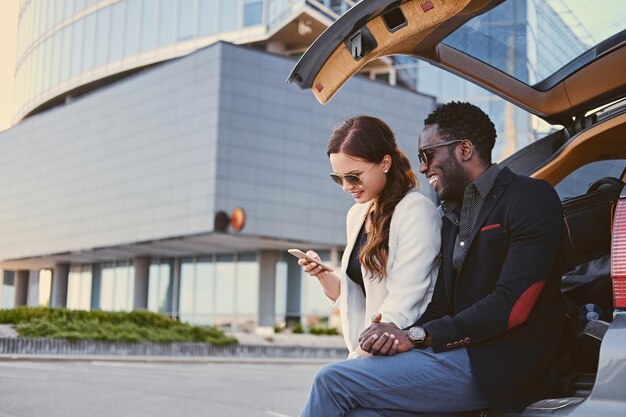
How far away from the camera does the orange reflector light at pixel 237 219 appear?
1658 inches

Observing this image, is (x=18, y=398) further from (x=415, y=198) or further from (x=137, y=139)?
(x=137, y=139)

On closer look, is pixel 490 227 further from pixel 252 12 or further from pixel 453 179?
pixel 252 12

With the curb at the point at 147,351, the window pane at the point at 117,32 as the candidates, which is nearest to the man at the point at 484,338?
the curb at the point at 147,351

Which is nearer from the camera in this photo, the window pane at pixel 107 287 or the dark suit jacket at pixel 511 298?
the dark suit jacket at pixel 511 298

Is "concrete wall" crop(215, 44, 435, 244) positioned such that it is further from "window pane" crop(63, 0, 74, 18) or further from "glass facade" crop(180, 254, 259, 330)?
"window pane" crop(63, 0, 74, 18)

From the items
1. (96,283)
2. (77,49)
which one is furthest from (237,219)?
(77,49)

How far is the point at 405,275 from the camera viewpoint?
9.68 ft

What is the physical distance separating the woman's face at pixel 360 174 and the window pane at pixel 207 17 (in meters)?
47.6

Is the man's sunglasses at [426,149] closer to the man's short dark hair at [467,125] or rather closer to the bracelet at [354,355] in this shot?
the man's short dark hair at [467,125]

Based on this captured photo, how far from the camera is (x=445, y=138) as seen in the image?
300 cm

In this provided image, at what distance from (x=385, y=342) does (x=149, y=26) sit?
52275 mm

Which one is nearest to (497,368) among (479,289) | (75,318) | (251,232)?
(479,289)

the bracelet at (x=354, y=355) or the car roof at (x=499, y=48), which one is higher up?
the car roof at (x=499, y=48)

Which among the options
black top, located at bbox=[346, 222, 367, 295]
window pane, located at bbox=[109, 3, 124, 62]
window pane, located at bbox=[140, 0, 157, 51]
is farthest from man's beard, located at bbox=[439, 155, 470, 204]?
window pane, located at bbox=[109, 3, 124, 62]
